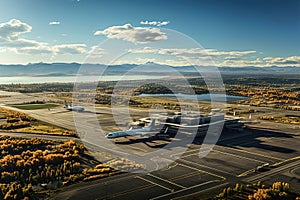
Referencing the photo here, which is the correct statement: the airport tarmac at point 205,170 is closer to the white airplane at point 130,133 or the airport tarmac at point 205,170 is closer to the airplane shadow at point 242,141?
the airplane shadow at point 242,141

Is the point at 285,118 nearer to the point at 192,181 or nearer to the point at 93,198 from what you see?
the point at 192,181

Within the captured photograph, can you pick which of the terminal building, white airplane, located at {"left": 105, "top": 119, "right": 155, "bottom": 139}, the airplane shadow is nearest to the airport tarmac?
the airplane shadow

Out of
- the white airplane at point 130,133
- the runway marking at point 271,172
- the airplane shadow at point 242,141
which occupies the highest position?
the white airplane at point 130,133

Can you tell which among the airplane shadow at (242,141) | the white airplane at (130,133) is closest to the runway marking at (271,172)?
the airplane shadow at (242,141)

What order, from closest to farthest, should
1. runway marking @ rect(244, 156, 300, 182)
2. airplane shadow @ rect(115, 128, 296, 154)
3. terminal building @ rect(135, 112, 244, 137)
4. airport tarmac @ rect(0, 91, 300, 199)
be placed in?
airport tarmac @ rect(0, 91, 300, 199)
runway marking @ rect(244, 156, 300, 182)
airplane shadow @ rect(115, 128, 296, 154)
terminal building @ rect(135, 112, 244, 137)

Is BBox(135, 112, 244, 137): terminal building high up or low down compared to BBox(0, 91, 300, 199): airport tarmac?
up

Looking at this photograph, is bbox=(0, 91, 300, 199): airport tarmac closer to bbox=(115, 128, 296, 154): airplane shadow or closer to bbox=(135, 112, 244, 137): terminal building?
bbox=(115, 128, 296, 154): airplane shadow

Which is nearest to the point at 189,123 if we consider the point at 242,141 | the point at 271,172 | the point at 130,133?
the point at 242,141

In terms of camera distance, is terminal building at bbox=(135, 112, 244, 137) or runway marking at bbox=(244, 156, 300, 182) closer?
runway marking at bbox=(244, 156, 300, 182)

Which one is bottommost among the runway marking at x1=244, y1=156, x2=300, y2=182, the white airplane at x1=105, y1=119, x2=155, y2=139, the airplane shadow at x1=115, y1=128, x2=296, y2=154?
the runway marking at x1=244, y1=156, x2=300, y2=182
